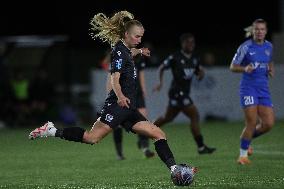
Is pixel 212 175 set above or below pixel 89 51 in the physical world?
below

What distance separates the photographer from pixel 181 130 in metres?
23.2

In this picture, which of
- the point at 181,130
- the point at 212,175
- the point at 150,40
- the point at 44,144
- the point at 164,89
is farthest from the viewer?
the point at 150,40

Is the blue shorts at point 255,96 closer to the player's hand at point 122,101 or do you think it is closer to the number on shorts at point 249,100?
the number on shorts at point 249,100

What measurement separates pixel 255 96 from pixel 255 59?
56cm

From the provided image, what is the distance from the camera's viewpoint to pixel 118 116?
12.1m

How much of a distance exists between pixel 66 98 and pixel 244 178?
15269 mm

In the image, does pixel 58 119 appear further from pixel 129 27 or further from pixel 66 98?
pixel 129 27

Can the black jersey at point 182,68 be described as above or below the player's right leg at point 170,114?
above

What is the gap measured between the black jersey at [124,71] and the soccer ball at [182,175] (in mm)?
993

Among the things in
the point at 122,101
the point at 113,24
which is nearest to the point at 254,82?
the point at 113,24

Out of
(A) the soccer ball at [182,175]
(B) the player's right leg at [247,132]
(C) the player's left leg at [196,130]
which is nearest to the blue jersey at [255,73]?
(B) the player's right leg at [247,132]

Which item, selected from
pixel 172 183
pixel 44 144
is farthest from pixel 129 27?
pixel 44 144

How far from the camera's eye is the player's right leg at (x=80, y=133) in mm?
12266

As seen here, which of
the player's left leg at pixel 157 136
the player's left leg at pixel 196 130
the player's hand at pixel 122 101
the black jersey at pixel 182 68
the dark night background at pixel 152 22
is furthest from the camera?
the dark night background at pixel 152 22
